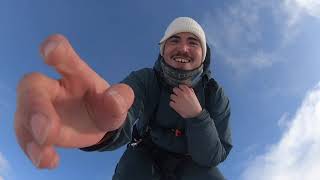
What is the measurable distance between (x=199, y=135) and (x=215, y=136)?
0.28m

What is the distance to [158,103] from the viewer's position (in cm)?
575

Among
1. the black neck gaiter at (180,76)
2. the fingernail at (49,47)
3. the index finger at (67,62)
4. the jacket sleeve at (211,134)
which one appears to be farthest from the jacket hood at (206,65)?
the fingernail at (49,47)

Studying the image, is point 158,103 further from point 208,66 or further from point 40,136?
point 40,136

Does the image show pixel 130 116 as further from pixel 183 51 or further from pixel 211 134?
pixel 183 51

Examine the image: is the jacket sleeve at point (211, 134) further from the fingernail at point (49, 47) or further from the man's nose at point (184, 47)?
the fingernail at point (49, 47)

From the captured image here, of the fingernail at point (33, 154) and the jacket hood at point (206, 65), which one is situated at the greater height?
the jacket hood at point (206, 65)

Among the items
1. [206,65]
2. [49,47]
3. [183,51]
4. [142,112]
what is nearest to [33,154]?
[49,47]

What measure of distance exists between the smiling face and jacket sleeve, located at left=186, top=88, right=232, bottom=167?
1.82 ft

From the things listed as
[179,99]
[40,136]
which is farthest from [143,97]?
[40,136]

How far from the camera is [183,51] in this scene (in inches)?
233

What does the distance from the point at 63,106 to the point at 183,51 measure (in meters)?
3.09

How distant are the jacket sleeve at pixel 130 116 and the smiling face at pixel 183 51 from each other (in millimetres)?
446

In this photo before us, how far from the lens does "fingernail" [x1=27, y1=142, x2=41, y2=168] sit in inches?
106

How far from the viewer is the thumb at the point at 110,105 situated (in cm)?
295
